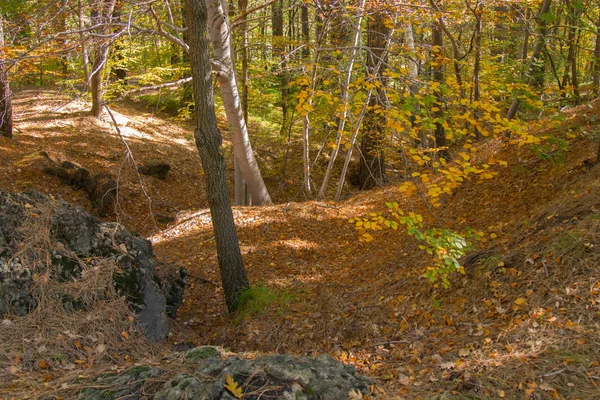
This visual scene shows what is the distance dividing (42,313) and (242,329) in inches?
92.3

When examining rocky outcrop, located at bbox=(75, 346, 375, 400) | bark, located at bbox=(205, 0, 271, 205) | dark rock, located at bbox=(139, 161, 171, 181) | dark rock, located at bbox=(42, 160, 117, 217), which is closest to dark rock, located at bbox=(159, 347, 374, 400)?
rocky outcrop, located at bbox=(75, 346, 375, 400)

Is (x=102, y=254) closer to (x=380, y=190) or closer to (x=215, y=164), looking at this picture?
(x=215, y=164)

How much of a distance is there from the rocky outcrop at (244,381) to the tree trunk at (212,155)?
112 inches

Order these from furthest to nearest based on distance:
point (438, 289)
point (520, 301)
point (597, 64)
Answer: point (597, 64) → point (438, 289) → point (520, 301)

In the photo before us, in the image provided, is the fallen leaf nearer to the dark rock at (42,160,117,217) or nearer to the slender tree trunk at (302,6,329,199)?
the slender tree trunk at (302,6,329,199)

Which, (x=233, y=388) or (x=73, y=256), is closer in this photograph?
(x=233, y=388)

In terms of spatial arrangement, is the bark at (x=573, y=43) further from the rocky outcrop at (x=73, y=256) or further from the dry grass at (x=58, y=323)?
the dry grass at (x=58, y=323)

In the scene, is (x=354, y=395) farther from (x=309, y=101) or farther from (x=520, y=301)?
(x=309, y=101)

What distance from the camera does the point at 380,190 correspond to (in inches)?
431

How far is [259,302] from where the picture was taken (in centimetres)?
628

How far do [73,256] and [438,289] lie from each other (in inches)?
161

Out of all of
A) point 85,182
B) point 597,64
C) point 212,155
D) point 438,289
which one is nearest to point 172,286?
point 212,155

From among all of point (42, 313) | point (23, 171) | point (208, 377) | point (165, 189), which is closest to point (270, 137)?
point (165, 189)

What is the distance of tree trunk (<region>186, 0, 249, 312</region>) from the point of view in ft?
17.9
